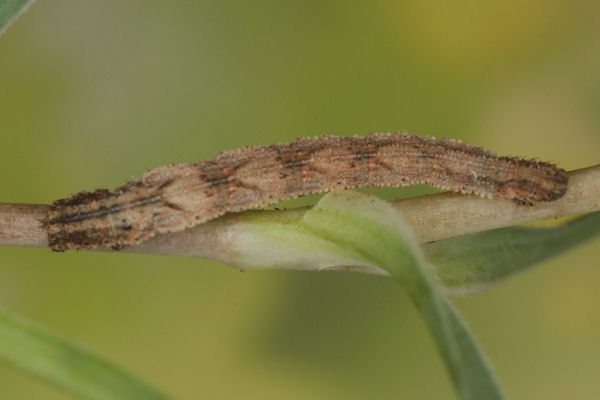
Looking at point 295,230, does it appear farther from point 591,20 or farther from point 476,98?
point 591,20

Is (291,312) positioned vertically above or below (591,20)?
below

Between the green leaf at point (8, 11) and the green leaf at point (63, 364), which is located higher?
the green leaf at point (8, 11)

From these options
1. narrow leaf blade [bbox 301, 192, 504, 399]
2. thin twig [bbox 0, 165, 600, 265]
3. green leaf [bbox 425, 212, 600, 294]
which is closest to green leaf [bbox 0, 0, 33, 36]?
thin twig [bbox 0, 165, 600, 265]

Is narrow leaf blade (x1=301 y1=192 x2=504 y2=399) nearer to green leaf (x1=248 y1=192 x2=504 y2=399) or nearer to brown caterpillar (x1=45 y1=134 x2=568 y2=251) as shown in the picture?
green leaf (x1=248 y1=192 x2=504 y2=399)

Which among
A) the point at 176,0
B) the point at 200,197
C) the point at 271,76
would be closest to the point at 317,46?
the point at 271,76

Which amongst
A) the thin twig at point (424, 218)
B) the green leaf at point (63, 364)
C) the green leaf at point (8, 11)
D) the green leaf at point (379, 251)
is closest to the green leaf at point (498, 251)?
the thin twig at point (424, 218)

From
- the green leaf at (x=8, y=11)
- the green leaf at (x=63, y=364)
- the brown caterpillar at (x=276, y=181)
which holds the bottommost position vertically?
the green leaf at (x=63, y=364)

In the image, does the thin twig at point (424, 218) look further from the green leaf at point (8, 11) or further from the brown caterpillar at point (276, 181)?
the green leaf at point (8, 11)
